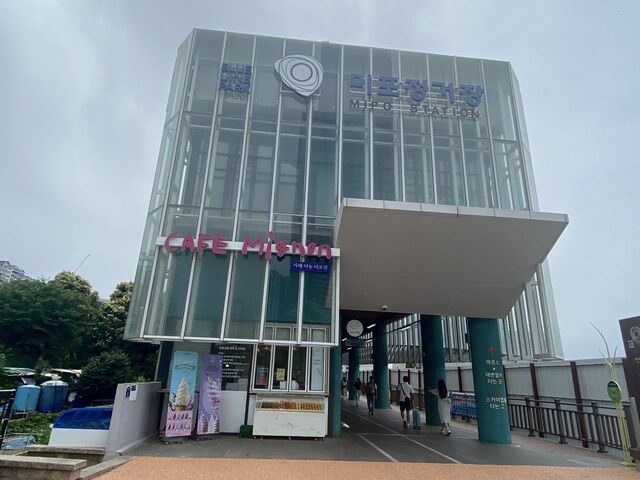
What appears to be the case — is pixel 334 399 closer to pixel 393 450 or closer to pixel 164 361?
pixel 393 450

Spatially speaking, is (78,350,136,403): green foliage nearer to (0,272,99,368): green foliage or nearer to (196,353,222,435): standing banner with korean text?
(196,353,222,435): standing banner with korean text

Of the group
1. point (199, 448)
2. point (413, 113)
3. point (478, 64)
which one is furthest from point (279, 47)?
point (199, 448)

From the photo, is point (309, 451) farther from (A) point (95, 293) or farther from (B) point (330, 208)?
(A) point (95, 293)

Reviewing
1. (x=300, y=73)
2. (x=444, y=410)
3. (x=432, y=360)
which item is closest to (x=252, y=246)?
(x=300, y=73)

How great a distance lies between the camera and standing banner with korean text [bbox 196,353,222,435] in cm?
986

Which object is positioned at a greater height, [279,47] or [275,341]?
[279,47]

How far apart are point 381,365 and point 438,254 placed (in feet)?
39.7

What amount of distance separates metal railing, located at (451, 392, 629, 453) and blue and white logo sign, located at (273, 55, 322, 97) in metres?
12.2

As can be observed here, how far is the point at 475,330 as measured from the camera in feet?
39.5

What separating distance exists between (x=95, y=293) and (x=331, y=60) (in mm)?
29400

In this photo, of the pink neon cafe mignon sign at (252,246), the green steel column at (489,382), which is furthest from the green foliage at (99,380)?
the green steel column at (489,382)

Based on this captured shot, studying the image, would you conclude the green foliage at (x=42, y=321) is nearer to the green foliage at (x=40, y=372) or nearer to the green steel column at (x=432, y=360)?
the green foliage at (x=40, y=372)

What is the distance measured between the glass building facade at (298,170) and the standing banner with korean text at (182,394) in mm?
630

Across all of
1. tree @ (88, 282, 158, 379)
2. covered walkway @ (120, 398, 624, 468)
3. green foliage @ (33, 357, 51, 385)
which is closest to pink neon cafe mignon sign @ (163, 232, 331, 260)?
covered walkway @ (120, 398, 624, 468)
